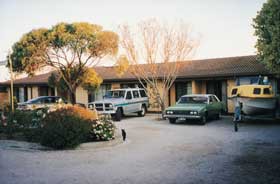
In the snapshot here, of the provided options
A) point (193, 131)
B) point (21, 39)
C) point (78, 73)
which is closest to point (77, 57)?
point (78, 73)

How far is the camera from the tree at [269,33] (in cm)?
1238

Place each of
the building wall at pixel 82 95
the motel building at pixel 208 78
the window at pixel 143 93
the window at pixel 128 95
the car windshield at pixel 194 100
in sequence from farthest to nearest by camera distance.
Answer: the building wall at pixel 82 95, the window at pixel 143 93, the motel building at pixel 208 78, the window at pixel 128 95, the car windshield at pixel 194 100

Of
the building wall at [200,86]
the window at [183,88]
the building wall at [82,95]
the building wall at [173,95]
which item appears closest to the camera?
A: the building wall at [200,86]

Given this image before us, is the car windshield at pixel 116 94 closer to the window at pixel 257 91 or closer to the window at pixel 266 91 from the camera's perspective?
the window at pixel 257 91

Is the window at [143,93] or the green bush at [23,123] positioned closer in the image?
the green bush at [23,123]

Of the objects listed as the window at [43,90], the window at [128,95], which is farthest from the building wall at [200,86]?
the window at [43,90]

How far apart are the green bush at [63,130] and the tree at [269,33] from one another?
28.8ft

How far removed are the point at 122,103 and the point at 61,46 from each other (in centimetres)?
604

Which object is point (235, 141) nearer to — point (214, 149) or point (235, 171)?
point (214, 149)

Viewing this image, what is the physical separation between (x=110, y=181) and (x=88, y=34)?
50.4 ft

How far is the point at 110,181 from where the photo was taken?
6066mm

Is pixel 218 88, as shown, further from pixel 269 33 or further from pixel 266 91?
pixel 269 33

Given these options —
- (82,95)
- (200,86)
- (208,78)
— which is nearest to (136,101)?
(208,78)

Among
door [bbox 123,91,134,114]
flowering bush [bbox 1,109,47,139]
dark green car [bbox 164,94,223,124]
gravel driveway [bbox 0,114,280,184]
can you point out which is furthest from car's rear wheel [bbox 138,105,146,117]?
flowering bush [bbox 1,109,47,139]
